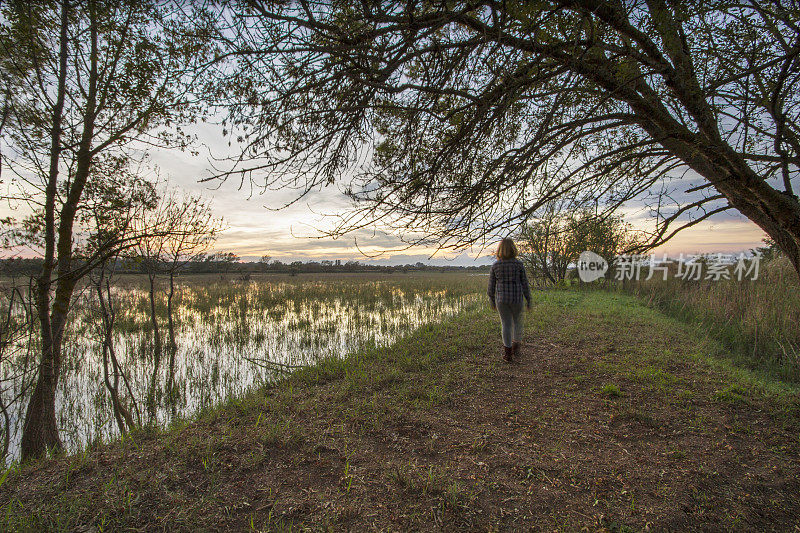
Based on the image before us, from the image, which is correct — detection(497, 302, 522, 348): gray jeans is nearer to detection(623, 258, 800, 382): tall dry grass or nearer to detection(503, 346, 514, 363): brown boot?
detection(503, 346, 514, 363): brown boot

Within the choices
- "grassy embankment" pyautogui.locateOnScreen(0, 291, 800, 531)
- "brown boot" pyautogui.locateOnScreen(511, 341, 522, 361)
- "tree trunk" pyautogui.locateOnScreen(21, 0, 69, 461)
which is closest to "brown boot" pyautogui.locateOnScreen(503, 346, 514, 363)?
"brown boot" pyautogui.locateOnScreen(511, 341, 522, 361)

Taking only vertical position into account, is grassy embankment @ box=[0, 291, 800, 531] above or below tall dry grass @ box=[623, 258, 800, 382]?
below

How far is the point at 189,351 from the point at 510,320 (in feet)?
26.6

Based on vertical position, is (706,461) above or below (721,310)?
below

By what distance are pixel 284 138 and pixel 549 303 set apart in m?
11.6

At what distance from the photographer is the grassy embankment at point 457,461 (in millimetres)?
2244

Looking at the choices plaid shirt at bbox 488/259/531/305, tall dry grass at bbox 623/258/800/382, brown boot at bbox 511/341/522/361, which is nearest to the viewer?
plaid shirt at bbox 488/259/531/305

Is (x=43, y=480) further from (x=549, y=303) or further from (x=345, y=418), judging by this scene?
(x=549, y=303)

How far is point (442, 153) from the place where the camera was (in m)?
2.99

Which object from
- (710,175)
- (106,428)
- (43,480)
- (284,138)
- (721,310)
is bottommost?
(106,428)

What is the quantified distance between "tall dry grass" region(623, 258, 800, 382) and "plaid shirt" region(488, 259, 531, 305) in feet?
14.4

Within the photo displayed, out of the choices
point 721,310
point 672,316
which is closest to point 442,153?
point 721,310

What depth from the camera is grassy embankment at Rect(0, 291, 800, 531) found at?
224cm

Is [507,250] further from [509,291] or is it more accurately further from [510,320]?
[510,320]
